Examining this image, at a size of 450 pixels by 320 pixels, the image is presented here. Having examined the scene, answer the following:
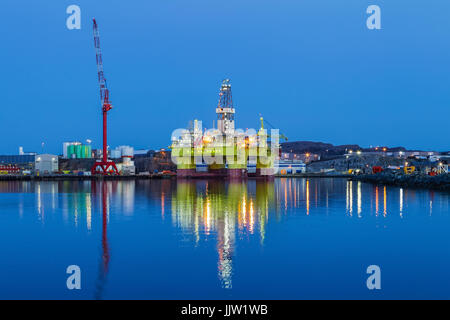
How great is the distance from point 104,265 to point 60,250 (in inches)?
94.4

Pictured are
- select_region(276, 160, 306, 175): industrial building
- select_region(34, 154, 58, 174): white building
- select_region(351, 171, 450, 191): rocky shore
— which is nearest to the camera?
select_region(351, 171, 450, 191): rocky shore

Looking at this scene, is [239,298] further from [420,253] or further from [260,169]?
[260,169]

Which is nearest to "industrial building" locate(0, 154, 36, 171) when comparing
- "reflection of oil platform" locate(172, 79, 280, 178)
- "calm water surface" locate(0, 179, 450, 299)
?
"reflection of oil platform" locate(172, 79, 280, 178)

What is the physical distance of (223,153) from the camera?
271 feet

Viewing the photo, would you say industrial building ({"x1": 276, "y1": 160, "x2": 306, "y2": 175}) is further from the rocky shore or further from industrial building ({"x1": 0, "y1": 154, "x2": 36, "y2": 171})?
industrial building ({"x1": 0, "y1": 154, "x2": 36, "y2": 171})

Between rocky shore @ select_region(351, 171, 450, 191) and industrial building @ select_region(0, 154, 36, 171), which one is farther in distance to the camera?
industrial building @ select_region(0, 154, 36, 171)

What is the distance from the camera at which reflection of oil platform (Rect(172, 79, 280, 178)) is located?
265ft

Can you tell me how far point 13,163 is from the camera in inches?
5453

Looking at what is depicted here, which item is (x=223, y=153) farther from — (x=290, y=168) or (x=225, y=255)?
(x=225, y=255)

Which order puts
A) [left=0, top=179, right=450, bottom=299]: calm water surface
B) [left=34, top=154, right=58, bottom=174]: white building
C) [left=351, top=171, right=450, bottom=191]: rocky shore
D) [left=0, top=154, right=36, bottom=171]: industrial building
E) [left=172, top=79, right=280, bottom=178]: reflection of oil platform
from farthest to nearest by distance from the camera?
[left=0, top=154, right=36, bottom=171]: industrial building → [left=34, top=154, right=58, bottom=174]: white building → [left=172, top=79, right=280, bottom=178]: reflection of oil platform → [left=351, top=171, right=450, bottom=191]: rocky shore → [left=0, top=179, right=450, bottom=299]: calm water surface

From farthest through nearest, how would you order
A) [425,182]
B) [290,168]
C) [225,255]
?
[290,168] < [425,182] < [225,255]

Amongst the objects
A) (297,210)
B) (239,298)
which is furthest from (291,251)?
(297,210)

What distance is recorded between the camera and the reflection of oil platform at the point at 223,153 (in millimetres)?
80688

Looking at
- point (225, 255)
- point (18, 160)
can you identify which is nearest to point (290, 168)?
point (18, 160)
